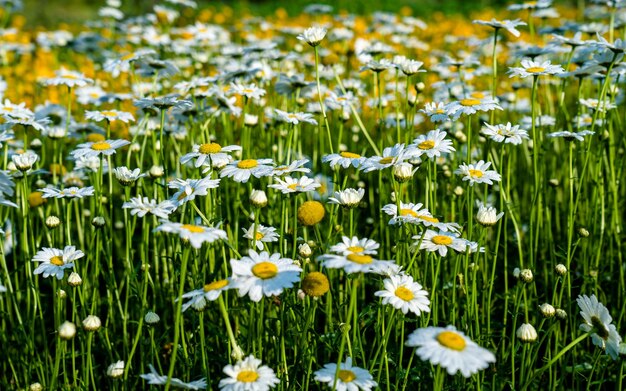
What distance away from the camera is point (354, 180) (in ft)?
11.2

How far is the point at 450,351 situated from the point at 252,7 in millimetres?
14143

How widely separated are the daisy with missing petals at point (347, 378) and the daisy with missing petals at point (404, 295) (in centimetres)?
20

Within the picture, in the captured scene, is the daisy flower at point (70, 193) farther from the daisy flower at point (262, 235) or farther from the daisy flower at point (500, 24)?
the daisy flower at point (500, 24)

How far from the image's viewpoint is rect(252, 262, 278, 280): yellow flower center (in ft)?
5.50

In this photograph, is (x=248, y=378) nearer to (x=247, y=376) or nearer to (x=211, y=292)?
(x=247, y=376)

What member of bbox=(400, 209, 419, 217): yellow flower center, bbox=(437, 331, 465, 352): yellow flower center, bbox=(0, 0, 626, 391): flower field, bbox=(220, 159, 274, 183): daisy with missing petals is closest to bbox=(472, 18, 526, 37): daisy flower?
bbox=(0, 0, 626, 391): flower field

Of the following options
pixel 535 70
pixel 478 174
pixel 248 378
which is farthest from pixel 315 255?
pixel 248 378

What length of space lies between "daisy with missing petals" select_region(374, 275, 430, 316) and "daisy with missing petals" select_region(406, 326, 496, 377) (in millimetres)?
178

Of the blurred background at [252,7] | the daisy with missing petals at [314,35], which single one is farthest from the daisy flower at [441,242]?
the blurred background at [252,7]

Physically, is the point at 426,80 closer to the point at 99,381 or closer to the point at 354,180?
the point at 354,180

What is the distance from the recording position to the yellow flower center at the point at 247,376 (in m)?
1.61

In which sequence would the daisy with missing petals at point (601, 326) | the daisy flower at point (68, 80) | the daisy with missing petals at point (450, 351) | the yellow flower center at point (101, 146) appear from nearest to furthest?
the daisy with missing petals at point (450, 351) → the daisy with missing petals at point (601, 326) → the yellow flower center at point (101, 146) → the daisy flower at point (68, 80)

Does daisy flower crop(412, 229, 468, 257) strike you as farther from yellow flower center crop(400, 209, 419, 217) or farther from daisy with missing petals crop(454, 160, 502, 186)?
daisy with missing petals crop(454, 160, 502, 186)

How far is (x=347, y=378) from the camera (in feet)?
5.50
